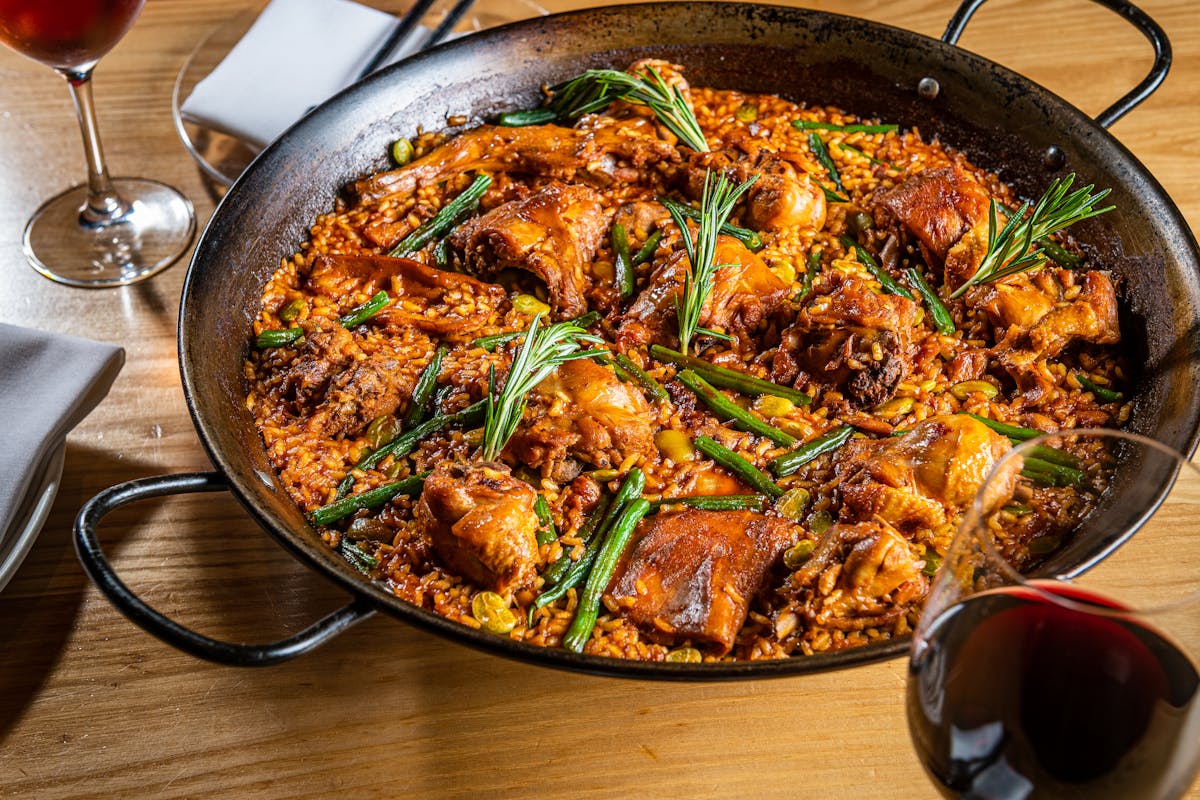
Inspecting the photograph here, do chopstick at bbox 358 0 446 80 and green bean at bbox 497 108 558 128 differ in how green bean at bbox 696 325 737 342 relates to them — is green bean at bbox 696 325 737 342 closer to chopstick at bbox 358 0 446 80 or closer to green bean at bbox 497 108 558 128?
green bean at bbox 497 108 558 128

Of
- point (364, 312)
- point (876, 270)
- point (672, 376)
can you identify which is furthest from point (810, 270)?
point (364, 312)

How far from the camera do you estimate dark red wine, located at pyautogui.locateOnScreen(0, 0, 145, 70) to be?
261 cm

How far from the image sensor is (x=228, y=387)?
2553 mm

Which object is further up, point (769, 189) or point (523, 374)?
point (769, 189)

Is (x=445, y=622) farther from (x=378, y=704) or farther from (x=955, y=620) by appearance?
(x=955, y=620)

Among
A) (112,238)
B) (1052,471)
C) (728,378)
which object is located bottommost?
(112,238)

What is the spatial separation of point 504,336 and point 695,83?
1.17 meters

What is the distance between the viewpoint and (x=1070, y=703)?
138 cm

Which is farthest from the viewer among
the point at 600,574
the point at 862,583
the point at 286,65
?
the point at 286,65

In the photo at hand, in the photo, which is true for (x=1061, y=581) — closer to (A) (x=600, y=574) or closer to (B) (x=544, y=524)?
(A) (x=600, y=574)

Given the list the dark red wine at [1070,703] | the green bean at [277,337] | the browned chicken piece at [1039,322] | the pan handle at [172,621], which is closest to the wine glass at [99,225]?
the green bean at [277,337]

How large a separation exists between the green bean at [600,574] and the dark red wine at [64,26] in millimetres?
1725

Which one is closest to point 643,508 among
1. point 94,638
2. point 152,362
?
point 94,638

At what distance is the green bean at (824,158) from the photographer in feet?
10.00
